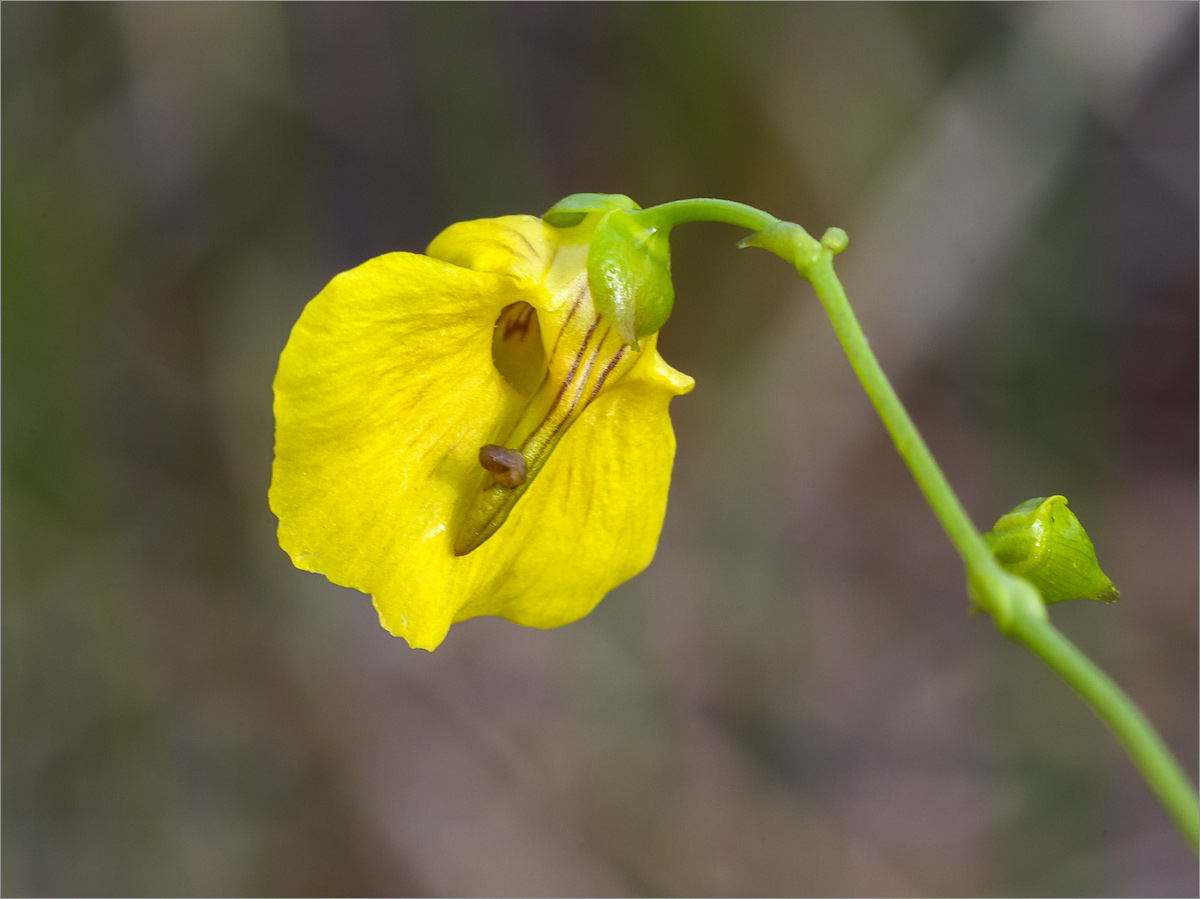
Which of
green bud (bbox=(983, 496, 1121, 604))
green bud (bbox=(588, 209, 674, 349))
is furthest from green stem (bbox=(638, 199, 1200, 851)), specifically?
green bud (bbox=(983, 496, 1121, 604))

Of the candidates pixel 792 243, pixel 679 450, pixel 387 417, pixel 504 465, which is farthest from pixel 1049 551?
pixel 679 450

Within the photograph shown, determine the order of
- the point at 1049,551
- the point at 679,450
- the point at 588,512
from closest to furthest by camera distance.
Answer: the point at 1049,551, the point at 588,512, the point at 679,450

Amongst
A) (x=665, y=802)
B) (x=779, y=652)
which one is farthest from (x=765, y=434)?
(x=665, y=802)

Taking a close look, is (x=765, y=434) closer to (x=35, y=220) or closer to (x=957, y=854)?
(x=957, y=854)

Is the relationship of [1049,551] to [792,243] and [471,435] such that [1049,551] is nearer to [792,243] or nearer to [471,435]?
[792,243]

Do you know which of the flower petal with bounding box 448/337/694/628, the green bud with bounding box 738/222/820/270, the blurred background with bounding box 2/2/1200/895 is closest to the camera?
the green bud with bounding box 738/222/820/270

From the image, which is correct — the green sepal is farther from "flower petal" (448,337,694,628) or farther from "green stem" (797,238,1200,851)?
"green stem" (797,238,1200,851)

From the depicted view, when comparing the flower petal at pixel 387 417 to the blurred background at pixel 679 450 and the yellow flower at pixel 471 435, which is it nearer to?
the yellow flower at pixel 471 435
